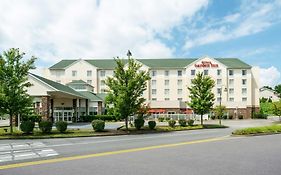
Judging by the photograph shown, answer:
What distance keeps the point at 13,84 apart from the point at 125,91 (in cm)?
997

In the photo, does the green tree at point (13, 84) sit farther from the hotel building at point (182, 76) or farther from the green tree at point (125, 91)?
the hotel building at point (182, 76)

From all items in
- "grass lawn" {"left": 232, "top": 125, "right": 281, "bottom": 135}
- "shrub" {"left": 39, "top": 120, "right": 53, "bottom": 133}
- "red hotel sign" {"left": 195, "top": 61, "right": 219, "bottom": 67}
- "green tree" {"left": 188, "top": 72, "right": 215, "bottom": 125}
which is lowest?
"grass lawn" {"left": 232, "top": 125, "right": 281, "bottom": 135}

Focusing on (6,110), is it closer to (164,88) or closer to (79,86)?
(79,86)

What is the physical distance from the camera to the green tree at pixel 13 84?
27.4 meters

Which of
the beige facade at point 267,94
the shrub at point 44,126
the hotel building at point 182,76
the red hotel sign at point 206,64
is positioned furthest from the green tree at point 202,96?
the beige facade at point 267,94

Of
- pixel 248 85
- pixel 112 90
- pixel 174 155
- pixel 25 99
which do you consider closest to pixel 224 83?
pixel 248 85

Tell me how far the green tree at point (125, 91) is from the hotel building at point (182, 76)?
153ft

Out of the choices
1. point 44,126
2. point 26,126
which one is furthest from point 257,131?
point 26,126

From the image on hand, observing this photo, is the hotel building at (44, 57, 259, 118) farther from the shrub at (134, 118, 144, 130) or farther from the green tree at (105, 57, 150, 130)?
the green tree at (105, 57, 150, 130)

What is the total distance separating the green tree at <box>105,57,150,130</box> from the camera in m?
31.5

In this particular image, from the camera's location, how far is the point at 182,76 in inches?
3196

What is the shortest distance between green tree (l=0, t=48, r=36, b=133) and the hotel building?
5241cm

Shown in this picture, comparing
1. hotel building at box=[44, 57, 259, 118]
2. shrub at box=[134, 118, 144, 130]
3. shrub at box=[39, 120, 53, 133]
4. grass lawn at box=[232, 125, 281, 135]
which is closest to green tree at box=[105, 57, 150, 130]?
shrub at box=[134, 118, 144, 130]

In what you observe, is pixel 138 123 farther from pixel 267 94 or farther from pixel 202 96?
pixel 267 94
